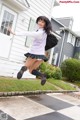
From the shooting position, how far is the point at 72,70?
18328 millimetres

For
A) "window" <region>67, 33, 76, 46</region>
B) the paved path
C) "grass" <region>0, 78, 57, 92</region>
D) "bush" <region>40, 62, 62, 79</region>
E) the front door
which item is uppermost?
"window" <region>67, 33, 76, 46</region>

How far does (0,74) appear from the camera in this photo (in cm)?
1005

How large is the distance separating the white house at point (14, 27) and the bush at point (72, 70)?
606cm

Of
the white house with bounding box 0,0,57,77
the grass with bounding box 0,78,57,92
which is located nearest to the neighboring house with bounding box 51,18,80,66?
the white house with bounding box 0,0,57,77

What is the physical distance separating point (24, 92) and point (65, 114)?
192 cm

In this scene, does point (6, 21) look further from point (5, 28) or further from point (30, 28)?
point (30, 28)

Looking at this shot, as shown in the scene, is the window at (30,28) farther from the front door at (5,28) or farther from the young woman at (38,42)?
the young woman at (38,42)

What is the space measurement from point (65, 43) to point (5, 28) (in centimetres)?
1859

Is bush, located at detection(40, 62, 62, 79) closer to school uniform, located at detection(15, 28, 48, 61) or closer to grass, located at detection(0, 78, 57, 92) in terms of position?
grass, located at detection(0, 78, 57, 92)

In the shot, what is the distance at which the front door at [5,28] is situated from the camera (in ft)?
35.4

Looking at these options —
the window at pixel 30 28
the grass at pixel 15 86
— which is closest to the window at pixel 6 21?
the window at pixel 30 28

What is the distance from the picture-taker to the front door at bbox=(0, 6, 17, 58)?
1080cm

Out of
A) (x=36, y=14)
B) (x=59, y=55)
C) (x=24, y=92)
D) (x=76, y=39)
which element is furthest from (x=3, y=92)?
(x=76, y=39)

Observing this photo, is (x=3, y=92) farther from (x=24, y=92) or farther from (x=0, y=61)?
(x=0, y=61)
